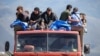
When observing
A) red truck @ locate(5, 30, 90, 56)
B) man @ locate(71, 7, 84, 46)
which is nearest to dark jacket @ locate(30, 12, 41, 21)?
man @ locate(71, 7, 84, 46)

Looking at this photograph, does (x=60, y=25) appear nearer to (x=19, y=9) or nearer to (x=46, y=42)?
(x=46, y=42)

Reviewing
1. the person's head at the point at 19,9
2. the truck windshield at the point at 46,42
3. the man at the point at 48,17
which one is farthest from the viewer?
the person's head at the point at 19,9

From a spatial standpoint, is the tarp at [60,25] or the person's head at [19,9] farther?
the person's head at [19,9]

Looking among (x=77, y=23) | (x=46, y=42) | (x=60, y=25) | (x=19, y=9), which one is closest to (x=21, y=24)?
(x=19, y=9)

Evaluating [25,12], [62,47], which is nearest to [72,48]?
[62,47]

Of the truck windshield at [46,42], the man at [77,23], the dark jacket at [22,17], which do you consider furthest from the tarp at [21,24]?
the man at [77,23]

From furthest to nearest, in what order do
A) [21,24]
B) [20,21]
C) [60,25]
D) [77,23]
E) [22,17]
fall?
1. [22,17]
2. [20,21]
3. [77,23]
4. [21,24]
5. [60,25]

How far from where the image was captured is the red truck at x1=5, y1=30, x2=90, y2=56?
746 inches

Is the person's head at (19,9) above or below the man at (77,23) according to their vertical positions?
above

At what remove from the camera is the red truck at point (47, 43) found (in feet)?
62.2

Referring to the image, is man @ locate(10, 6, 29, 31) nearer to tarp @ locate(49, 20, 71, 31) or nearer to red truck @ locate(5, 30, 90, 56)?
red truck @ locate(5, 30, 90, 56)

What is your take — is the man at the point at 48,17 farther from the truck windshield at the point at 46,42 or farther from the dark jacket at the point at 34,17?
the truck windshield at the point at 46,42

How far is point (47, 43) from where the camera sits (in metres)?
19.2

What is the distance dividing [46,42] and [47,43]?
0.20ft
